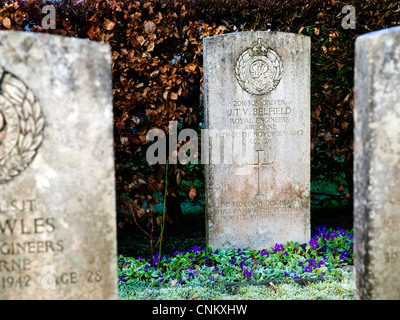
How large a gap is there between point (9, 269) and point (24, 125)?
0.79 m

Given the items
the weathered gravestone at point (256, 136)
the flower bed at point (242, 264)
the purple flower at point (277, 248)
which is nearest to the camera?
the flower bed at point (242, 264)

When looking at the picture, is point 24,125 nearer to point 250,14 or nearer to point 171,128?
point 171,128

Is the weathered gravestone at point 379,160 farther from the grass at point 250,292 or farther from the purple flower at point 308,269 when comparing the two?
the purple flower at point 308,269

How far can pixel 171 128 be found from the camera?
15.3 ft

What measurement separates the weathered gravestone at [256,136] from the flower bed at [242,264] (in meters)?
0.21

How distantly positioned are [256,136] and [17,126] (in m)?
2.78

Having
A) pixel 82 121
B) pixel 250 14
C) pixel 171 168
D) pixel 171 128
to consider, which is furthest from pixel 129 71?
pixel 82 121

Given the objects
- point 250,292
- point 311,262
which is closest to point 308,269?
point 311,262

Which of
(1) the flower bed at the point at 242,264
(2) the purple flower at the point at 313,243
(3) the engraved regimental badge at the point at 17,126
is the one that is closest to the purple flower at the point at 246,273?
(1) the flower bed at the point at 242,264

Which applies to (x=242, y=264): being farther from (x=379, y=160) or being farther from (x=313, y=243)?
(x=379, y=160)

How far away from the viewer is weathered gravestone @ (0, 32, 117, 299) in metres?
2.08

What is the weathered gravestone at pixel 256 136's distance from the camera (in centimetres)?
427

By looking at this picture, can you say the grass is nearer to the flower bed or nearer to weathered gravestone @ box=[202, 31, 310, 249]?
the flower bed

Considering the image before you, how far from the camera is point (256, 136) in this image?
436 centimetres
